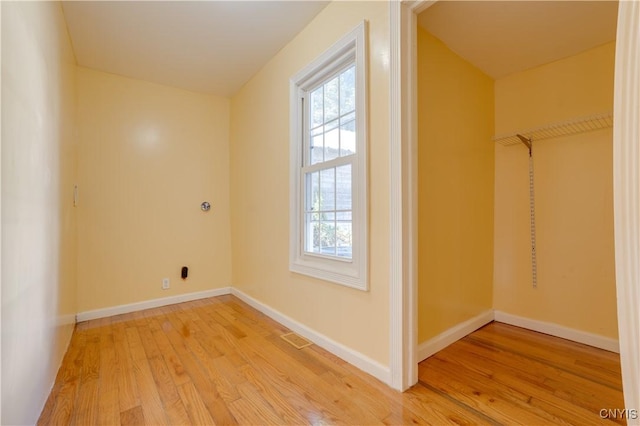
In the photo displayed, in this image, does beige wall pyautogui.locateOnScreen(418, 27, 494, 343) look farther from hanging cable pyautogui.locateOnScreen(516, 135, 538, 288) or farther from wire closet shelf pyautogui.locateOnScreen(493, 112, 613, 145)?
hanging cable pyautogui.locateOnScreen(516, 135, 538, 288)

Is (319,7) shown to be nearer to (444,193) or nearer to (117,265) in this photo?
(444,193)

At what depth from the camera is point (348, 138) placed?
6.95ft

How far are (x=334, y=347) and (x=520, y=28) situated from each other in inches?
104

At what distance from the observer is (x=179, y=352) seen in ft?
6.87

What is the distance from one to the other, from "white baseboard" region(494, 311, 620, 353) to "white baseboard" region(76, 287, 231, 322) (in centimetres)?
309

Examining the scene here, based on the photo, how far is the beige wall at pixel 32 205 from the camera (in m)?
1.02

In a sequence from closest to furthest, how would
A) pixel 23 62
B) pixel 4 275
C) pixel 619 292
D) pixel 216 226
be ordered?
pixel 619 292 → pixel 4 275 → pixel 23 62 → pixel 216 226

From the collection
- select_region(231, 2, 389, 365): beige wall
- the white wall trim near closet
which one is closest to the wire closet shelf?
select_region(231, 2, 389, 365): beige wall

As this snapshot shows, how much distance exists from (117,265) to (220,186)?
1403 millimetres

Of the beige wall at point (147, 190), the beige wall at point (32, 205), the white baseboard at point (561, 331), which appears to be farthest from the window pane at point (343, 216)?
the beige wall at point (147, 190)

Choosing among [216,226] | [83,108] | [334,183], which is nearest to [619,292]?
[334,183]

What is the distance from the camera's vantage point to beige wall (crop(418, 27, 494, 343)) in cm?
206

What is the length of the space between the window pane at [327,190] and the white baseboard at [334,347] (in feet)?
3.24

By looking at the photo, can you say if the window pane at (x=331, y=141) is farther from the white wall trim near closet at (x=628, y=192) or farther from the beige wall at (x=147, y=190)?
the beige wall at (x=147, y=190)
